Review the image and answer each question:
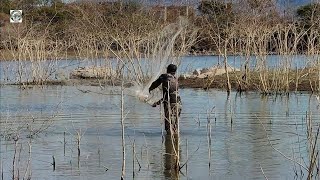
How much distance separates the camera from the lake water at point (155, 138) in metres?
10.0

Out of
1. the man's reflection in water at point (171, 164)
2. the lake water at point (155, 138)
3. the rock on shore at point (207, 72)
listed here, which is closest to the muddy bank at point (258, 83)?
the rock on shore at point (207, 72)

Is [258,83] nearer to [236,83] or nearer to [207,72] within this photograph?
[236,83]

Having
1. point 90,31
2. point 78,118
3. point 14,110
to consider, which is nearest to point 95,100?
point 14,110

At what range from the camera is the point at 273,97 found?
20.5m

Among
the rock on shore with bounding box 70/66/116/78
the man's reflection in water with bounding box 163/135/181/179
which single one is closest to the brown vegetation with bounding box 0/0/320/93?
the rock on shore with bounding box 70/66/116/78

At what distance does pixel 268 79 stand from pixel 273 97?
1.70 m

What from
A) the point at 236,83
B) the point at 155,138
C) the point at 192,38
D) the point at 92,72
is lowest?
the point at 155,138

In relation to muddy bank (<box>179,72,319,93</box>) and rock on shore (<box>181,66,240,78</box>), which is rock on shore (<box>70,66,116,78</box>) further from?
rock on shore (<box>181,66,240,78</box>)

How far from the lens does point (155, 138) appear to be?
42.6 ft

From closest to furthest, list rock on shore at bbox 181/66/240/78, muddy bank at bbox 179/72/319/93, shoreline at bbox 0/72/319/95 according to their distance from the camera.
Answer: muddy bank at bbox 179/72/319/93, shoreline at bbox 0/72/319/95, rock on shore at bbox 181/66/240/78

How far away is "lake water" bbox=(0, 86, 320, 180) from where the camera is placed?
1004 cm

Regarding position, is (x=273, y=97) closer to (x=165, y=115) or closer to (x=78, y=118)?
(x=78, y=118)

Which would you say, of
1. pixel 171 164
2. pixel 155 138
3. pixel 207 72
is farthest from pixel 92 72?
pixel 171 164

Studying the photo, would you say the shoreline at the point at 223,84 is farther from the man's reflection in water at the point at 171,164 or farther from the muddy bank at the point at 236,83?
the man's reflection in water at the point at 171,164
